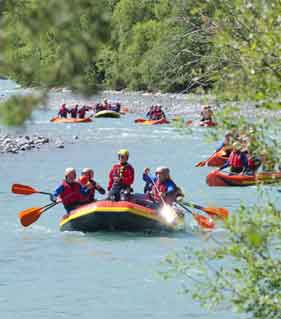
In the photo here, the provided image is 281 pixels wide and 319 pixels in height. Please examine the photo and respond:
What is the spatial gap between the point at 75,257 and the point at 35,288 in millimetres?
1546

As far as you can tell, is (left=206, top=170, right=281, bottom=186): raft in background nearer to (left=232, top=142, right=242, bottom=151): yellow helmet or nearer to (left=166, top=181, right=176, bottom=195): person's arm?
(left=166, top=181, right=176, bottom=195): person's arm

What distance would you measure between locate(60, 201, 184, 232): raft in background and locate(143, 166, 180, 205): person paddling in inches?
8.5

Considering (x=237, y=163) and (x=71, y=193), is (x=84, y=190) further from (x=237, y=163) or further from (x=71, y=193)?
(x=237, y=163)

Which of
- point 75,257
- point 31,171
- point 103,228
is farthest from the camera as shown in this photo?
point 31,171

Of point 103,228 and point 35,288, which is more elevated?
point 103,228

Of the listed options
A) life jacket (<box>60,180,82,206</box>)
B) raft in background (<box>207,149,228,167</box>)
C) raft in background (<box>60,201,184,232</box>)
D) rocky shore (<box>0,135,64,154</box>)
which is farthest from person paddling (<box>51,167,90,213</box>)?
rocky shore (<box>0,135,64,154</box>)

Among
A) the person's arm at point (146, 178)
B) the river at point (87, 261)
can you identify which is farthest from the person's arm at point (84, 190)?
the person's arm at point (146, 178)

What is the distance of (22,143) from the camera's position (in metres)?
24.8

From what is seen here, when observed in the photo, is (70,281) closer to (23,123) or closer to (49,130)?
(23,123)

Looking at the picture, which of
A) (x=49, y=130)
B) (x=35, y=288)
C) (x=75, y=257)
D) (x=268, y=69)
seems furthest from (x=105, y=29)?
(x=49, y=130)

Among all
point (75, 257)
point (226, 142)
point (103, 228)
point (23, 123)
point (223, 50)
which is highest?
point (103, 228)

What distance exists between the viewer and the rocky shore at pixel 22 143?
78.9ft

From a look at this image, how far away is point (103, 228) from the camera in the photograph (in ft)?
36.9

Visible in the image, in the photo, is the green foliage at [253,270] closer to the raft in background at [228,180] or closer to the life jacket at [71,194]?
the life jacket at [71,194]
